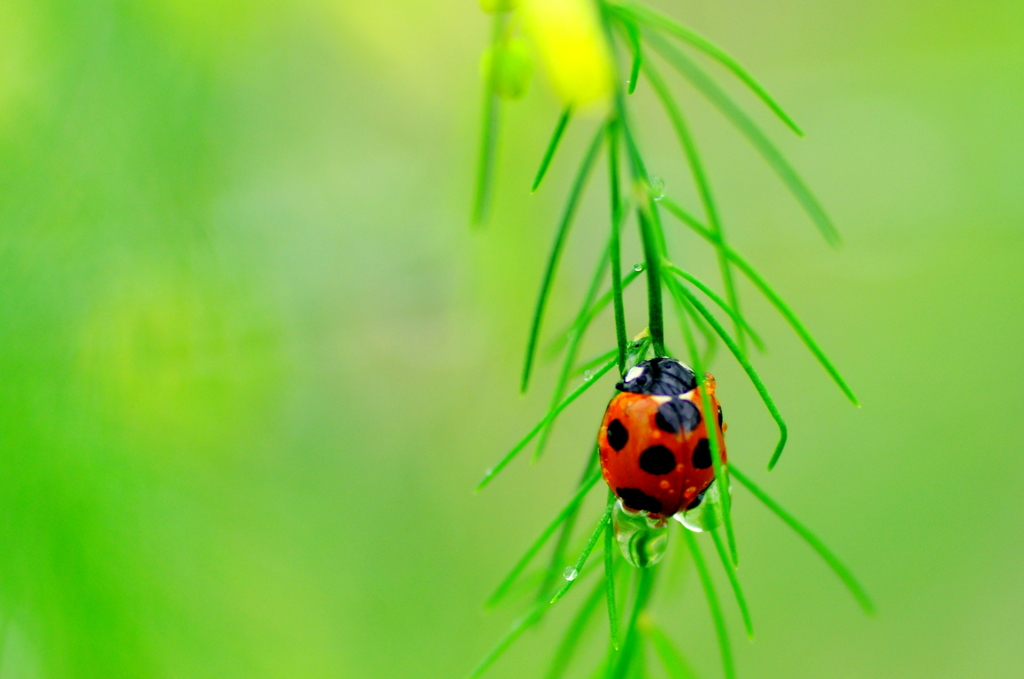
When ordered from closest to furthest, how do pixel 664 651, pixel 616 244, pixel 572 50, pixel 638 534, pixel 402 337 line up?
pixel 572 50, pixel 616 244, pixel 638 534, pixel 664 651, pixel 402 337

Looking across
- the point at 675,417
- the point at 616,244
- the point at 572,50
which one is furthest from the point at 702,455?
the point at 572,50

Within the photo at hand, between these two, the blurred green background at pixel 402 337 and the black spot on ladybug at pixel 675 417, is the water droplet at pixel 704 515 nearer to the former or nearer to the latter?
the black spot on ladybug at pixel 675 417

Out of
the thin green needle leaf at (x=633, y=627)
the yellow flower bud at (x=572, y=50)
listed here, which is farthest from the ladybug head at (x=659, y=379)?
the yellow flower bud at (x=572, y=50)

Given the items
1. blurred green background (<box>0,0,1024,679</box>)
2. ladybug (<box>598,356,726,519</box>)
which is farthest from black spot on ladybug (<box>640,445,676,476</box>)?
blurred green background (<box>0,0,1024,679</box>)

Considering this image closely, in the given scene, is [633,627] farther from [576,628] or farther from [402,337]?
[402,337]

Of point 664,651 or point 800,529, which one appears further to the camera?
point 664,651
